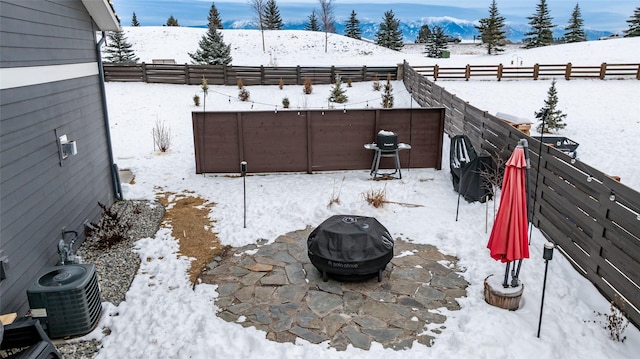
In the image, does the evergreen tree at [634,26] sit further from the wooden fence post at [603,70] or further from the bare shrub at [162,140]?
the bare shrub at [162,140]

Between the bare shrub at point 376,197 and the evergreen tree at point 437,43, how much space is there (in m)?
44.1

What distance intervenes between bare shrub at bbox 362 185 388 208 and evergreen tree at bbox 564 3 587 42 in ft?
171

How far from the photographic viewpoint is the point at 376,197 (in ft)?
28.8

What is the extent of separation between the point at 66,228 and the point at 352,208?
4.99 m

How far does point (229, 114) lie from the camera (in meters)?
10.8

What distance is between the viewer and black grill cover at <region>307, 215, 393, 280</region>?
5.71 meters

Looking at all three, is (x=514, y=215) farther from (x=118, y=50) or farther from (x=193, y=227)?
(x=118, y=50)

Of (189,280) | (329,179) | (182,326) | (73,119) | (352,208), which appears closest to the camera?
(182,326)

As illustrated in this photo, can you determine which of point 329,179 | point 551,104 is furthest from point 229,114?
point 551,104

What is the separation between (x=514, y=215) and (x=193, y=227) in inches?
218

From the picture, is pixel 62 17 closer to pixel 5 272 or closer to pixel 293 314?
pixel 5 272

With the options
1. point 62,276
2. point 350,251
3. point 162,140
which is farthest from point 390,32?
point 62,276

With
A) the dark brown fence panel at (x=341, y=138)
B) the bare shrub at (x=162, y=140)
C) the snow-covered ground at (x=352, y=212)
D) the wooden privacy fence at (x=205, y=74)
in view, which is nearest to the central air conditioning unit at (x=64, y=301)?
the snow-covered ground at (x=352, y=212)

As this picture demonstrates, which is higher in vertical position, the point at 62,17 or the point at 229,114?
the point at 62,17
